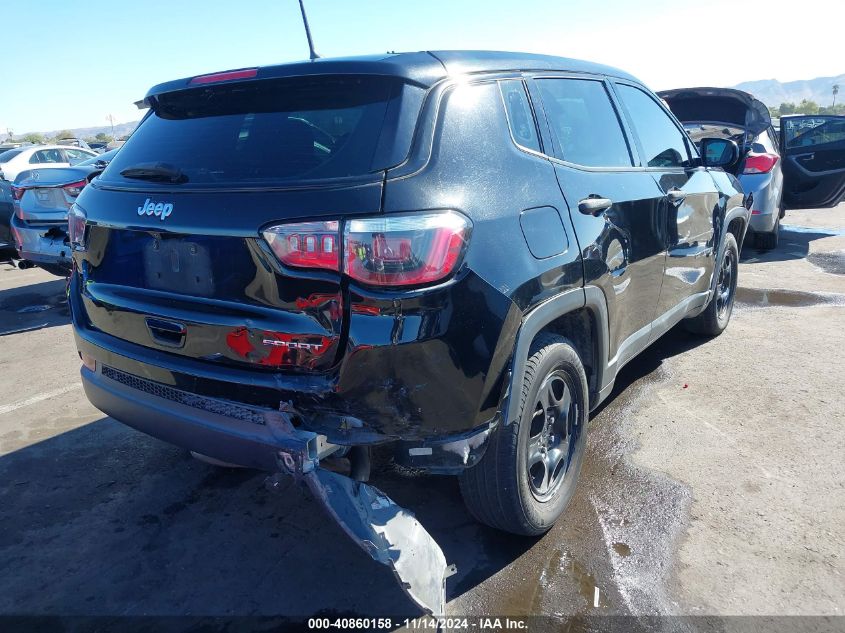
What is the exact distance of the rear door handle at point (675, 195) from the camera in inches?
147

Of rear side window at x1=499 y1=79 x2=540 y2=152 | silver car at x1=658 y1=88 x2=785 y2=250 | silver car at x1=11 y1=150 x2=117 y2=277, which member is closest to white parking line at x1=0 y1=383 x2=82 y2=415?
silver car at x1=11 y1=150 x2=117 y2=277

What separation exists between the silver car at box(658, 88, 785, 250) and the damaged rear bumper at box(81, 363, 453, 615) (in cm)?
689

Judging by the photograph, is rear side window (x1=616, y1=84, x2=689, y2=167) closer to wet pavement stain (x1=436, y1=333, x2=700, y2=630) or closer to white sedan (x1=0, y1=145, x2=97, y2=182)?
wet pavement stain (x1=436, y1=333, x2=700, y2=630)

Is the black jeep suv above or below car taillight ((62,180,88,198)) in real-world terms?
above

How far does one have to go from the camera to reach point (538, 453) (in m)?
2.83

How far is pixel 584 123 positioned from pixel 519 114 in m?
0.70

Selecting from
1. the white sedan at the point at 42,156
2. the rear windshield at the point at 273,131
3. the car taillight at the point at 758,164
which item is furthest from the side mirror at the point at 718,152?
the white sedan at the point at 42,156

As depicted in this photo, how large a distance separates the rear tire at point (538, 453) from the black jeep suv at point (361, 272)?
10 millimetres

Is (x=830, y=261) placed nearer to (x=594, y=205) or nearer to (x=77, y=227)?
(x=594, y=205)

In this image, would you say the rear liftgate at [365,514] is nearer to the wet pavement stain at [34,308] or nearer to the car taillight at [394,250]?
the car taillight at [394,250]

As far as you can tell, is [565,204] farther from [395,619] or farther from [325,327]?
[395,619]

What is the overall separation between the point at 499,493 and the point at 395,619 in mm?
593

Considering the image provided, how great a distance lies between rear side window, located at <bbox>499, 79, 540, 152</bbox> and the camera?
2602mm

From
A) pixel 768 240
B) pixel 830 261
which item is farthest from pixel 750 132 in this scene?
pixel 830 261
